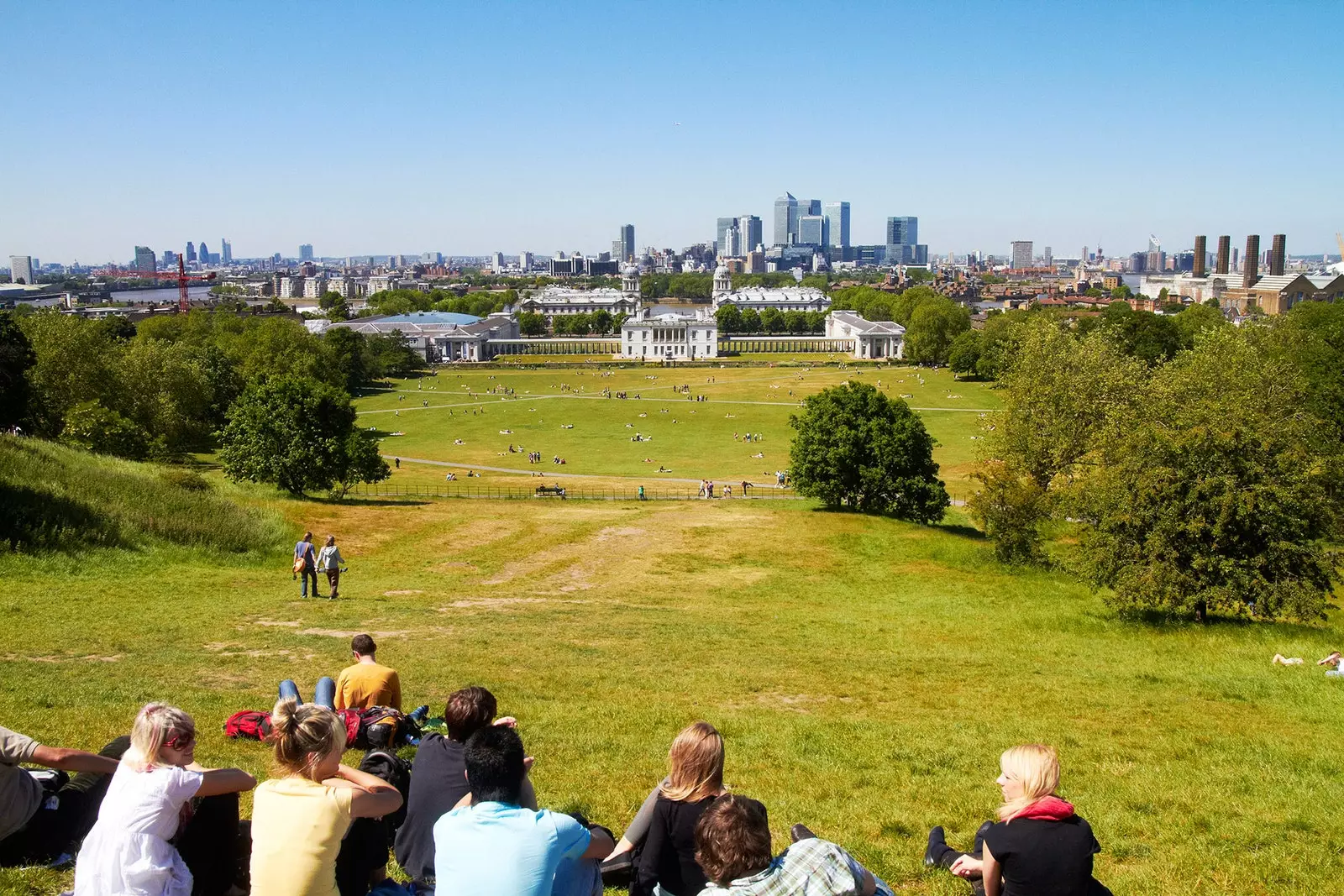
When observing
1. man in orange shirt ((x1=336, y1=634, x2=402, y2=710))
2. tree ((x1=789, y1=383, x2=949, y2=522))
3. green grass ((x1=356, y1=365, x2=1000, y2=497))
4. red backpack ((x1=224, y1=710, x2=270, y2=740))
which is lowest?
green grass ((x1=356, y1=365, x2=1000, y2=497))

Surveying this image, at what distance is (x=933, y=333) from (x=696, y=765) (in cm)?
10881

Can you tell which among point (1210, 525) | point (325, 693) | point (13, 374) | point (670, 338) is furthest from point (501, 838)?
point (670, 338)

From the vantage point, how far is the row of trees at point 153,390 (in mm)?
37938

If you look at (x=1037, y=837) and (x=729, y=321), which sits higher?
(x=1037, y=837)

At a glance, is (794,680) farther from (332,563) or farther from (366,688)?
(332,563)

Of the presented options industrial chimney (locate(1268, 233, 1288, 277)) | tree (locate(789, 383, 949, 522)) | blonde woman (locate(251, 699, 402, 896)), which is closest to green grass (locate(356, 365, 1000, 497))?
tree (locate(789, 383, 949, 522))

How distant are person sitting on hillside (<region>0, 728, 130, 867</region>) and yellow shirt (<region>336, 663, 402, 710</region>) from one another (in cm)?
205

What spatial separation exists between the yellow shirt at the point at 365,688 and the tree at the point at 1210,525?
1651 cm

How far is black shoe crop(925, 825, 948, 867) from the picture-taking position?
21.2 ft

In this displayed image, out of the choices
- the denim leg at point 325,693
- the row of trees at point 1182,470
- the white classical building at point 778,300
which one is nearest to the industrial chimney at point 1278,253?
the white classical building at point 778,300

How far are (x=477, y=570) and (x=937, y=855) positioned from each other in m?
20.0

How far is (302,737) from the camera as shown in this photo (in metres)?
4.86

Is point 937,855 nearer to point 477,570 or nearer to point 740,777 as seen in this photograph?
point 740,777

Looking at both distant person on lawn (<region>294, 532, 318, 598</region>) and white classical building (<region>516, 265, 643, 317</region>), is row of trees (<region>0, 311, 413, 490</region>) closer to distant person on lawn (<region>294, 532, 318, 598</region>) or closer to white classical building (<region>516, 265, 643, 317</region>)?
distant person on lawn (<region>294, 532, 318, 598</region>)
